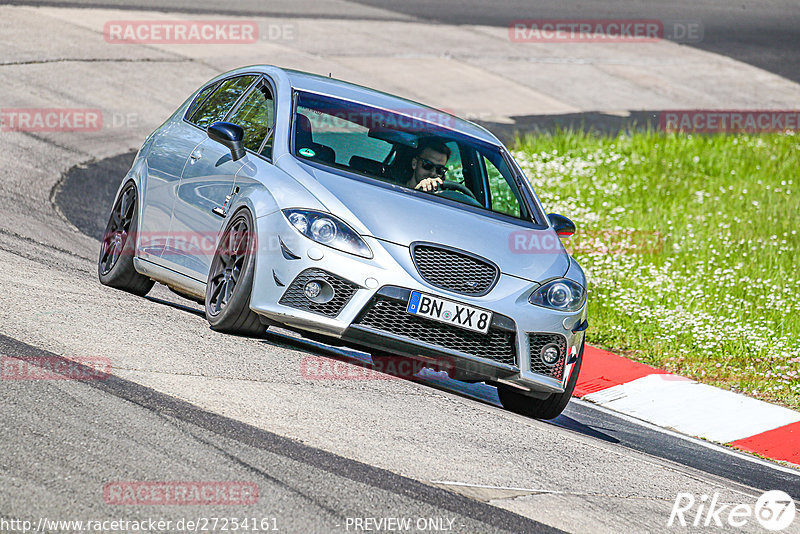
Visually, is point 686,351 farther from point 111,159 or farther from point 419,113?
point 111,159

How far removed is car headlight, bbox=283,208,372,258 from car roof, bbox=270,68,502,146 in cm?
150

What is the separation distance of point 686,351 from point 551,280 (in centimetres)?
389

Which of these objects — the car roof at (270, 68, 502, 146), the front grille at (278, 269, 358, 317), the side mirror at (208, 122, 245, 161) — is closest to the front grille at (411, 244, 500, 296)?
the front grille at (278, 269, 358, 317)

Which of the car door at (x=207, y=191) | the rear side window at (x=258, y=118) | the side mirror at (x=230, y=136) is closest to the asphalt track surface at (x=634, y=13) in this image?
the rear side window at (x=258, y=118)

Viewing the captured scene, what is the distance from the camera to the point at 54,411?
16.6 feet

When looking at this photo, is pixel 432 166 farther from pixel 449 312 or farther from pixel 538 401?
pixel 538 401

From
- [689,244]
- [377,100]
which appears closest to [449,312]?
[377,100]

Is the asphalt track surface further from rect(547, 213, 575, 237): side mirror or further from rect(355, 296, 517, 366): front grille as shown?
rect(355, 296, 517, 366): front grille

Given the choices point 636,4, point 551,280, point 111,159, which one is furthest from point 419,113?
point 636,4

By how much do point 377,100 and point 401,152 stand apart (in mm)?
621

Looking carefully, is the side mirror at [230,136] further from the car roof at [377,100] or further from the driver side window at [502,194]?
the driver side window at [502,194]

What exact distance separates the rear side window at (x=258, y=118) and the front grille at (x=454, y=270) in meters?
1.34

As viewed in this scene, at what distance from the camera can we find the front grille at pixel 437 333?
6.50m

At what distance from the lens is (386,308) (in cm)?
650
